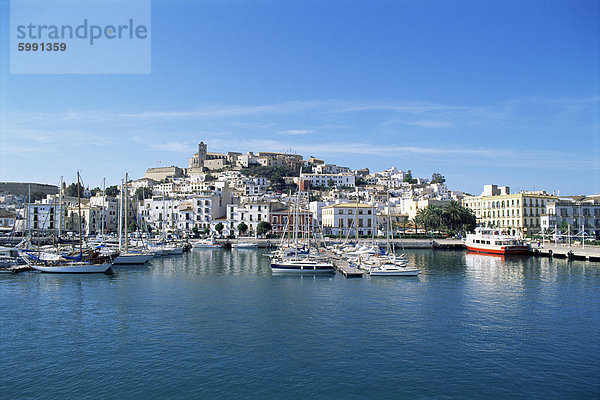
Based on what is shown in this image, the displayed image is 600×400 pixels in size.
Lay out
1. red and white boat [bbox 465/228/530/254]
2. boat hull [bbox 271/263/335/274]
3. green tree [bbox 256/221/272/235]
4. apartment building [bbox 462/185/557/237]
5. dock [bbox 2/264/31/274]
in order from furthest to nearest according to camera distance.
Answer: green tree [bbox 256/221/272/235] → apartment building [bbox 462/185/557/237] → red and white boat [bbox 465/228/530/254] → boat hull [bbox 271/263/335/274] → dock [bbox 2/264/31/274]

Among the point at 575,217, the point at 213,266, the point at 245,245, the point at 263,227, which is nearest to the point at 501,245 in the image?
the point at 575,217

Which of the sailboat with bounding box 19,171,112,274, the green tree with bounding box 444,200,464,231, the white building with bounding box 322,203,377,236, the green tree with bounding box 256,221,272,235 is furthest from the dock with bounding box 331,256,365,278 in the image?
the green tree with bounding box 444,200,464,231

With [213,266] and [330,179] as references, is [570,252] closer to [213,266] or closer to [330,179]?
[213,266]

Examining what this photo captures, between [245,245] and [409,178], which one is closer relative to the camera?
[245,245]

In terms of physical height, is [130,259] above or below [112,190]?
below

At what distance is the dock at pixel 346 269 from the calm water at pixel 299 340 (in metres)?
3.86

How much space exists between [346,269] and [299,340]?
23.2 meters

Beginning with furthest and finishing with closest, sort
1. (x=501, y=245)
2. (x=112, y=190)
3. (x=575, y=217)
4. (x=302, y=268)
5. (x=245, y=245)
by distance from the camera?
(x=112, y=190) → (x=575, y=217) → (x=245, y=245) → (x=501, y=245) → (x=302, y=268)

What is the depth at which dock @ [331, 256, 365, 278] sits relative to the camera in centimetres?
4088

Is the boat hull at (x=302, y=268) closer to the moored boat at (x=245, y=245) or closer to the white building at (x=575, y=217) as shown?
the moored boat at (x=245, y=245)

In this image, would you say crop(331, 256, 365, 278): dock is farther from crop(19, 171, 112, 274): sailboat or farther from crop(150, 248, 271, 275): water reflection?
crop(19, 171, 112, 274): sailboat

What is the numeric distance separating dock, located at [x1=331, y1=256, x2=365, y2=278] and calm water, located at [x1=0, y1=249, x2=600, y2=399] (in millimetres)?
3858

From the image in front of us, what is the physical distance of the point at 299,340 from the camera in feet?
68.8

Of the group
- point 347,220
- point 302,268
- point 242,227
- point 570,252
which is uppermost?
point 347,220
